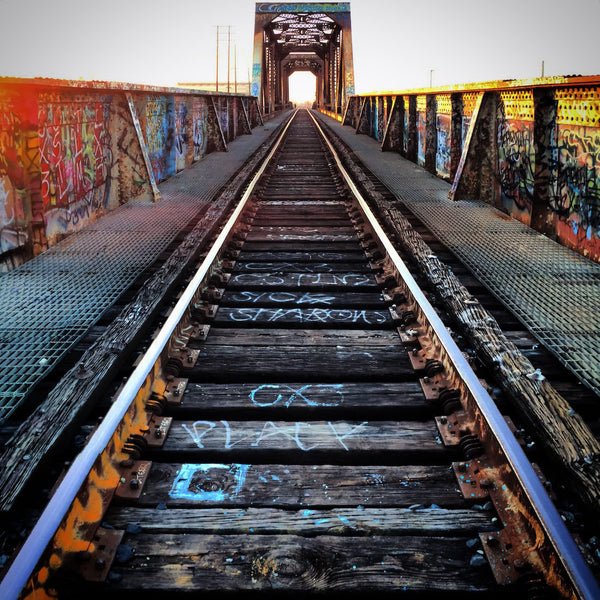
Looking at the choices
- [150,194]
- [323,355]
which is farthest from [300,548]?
[150,194]

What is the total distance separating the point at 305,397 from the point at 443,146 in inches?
283

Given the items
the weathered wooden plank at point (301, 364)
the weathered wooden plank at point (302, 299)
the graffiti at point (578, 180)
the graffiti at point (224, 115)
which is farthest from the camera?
the graffiti at point (224, 115)

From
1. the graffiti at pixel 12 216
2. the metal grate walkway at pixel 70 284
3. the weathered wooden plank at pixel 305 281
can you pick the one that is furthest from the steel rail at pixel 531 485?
the graffiti at pixel 12 216

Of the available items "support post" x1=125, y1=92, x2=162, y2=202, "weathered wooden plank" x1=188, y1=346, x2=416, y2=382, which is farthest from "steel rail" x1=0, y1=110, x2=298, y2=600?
"support post" x1=125, y1=92, x2=162, y2=202

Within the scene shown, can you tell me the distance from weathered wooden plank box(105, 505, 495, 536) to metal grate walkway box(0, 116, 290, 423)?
103cm

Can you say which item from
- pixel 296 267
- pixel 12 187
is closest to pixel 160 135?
pixel 12 187

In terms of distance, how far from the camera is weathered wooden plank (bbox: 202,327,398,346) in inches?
127

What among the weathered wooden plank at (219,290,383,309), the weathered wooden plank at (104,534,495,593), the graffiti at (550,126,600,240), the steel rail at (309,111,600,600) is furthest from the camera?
the graffiti at (550,126,600,240)

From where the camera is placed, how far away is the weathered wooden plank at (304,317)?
3.52 metres

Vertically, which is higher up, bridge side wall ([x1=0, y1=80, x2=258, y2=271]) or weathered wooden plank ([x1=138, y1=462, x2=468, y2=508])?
bridge side wall ([x1=0, y1=80, x2=258, y2=271])

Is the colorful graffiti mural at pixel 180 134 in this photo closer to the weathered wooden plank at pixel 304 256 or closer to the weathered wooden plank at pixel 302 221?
the weathered wooden plank at pixel 302 221

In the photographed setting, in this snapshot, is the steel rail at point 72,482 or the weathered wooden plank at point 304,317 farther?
the weathered wooden plank at point 304,317

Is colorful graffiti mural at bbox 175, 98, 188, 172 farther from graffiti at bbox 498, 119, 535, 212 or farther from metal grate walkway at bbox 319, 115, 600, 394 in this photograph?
graffiti at bbox 498, 119, 535, 212

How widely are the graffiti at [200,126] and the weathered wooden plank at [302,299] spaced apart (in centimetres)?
790
